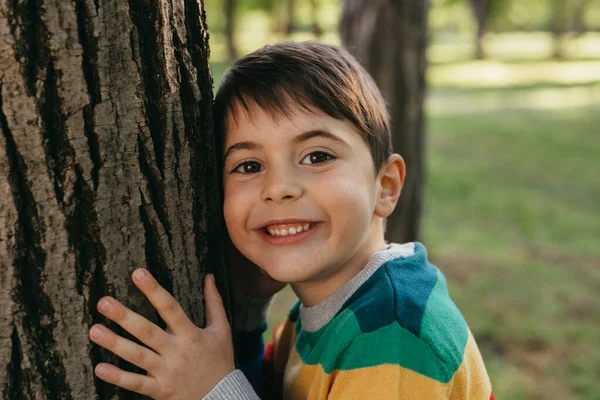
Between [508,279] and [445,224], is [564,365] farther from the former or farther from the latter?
[445,224]

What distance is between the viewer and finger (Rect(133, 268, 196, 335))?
4.55 ft

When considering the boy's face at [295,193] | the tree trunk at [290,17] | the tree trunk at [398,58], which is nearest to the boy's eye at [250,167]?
the boy's face at [295,193]

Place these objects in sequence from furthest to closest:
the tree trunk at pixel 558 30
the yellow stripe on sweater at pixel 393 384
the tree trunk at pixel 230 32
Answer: the tree trunk at pixel 558 30 → the tree trunk at pixel 230 32 → the yellow stripe on sweater at pixel 393 384

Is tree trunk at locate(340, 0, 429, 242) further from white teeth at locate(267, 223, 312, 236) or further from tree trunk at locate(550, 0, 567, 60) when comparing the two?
tree trunk at locate(550, 0, 567, 60)

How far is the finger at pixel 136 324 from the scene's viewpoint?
1.35 metres

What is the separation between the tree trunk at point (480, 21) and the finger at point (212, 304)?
31719mm

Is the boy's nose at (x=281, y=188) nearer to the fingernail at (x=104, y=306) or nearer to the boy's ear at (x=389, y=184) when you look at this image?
the boy's ear at (x=389, y=184)

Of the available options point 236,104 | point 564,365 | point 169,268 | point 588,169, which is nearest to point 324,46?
point 236,104

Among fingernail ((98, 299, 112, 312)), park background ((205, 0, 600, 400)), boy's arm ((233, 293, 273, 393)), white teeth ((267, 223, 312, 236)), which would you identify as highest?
white teeth ((267, 223, 312, 236))

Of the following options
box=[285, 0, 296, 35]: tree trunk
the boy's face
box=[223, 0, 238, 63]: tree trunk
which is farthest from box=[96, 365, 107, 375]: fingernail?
box=[285, 0, 296, 35]: tree trunk

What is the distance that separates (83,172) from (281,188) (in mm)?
479

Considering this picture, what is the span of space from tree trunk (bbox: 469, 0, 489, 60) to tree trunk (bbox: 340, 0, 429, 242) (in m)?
28.6

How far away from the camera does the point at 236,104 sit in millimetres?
1731

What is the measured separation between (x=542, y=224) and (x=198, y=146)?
6505 mm
